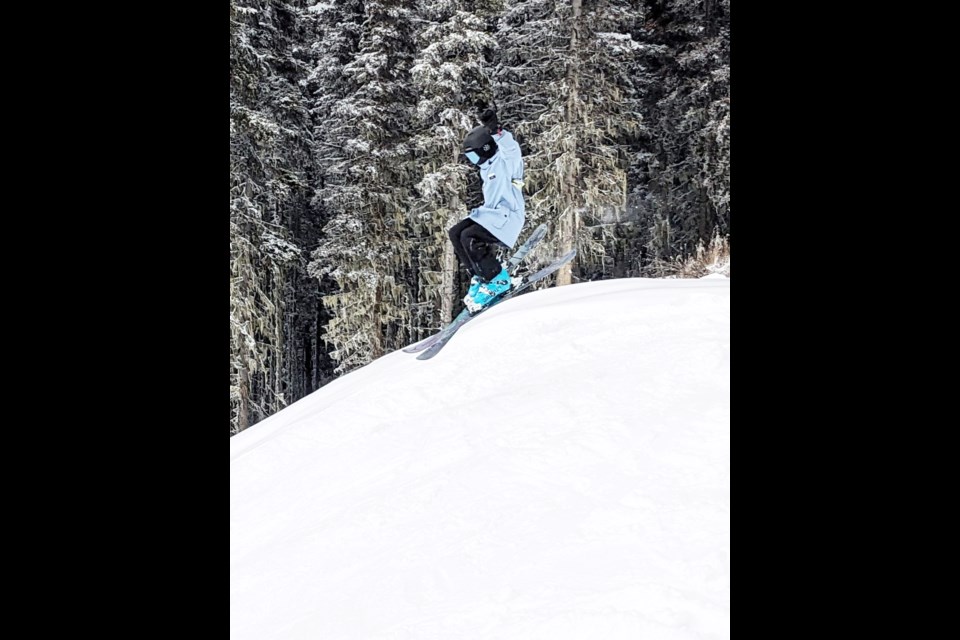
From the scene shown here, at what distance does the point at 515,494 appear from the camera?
3900 mm

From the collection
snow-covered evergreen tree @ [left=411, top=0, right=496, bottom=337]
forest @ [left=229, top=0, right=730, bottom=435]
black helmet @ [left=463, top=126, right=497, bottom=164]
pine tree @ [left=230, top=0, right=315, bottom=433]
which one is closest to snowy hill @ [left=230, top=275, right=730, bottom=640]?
black helmet @ [left=463, top=126, right=497, bottom=164]

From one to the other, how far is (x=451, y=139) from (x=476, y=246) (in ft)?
29.5

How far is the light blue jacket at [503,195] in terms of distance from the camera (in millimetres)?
7633

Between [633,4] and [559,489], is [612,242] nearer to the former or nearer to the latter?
[633,4]

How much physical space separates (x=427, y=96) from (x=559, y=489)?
14.5 meters

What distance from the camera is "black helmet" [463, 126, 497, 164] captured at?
7.31m

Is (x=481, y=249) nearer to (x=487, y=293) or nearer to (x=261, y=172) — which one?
(x=487, y=293)

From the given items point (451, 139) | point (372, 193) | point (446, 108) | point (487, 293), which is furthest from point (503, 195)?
point (372, 193)

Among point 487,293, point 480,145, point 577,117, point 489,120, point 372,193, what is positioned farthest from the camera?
point 372,193

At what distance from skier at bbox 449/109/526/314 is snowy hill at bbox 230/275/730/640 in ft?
5.67

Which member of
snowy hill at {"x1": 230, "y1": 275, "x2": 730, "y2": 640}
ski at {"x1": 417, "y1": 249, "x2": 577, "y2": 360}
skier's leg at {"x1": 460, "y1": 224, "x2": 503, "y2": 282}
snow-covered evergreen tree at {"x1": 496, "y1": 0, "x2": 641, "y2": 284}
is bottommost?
snowy hill at {"x1": 230, "y1": 275, "x2": 730, "y2": 640}

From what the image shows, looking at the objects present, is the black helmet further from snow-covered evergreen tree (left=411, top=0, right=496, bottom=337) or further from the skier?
snow-covered evergreen tree (left=411, top=0, right=496, bottom=337)

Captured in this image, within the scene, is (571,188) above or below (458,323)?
above
